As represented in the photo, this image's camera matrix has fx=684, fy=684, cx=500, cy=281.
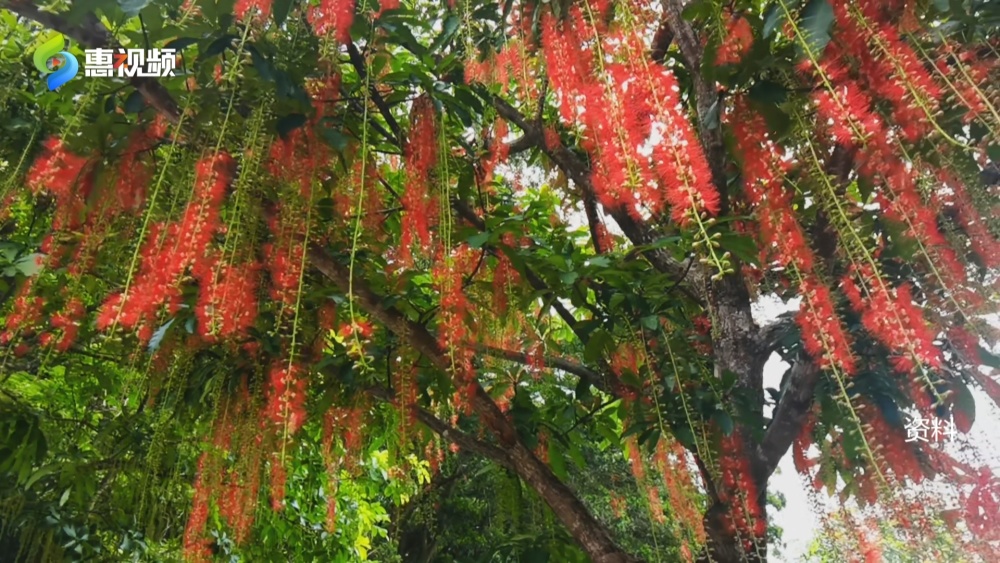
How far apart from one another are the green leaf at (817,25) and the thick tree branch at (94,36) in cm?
104

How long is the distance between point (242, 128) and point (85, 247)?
0.37 meters

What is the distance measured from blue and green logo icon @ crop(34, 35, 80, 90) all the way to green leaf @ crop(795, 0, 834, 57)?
139 centimetres

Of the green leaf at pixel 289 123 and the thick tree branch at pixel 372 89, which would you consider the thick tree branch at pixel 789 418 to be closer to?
the thick tree branch at pixel 372 89

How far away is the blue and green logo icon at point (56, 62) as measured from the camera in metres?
1.40

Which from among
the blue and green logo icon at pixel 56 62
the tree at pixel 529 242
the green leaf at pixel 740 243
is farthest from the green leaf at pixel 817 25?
the blue and green logo icon at pixel 56 62

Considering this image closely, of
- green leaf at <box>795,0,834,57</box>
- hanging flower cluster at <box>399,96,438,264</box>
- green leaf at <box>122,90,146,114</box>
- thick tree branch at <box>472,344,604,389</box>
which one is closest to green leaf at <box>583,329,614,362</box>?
thick tree branch at <box>472,344,604,389</box>

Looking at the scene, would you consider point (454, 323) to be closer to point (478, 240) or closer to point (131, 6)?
point (478, 240)

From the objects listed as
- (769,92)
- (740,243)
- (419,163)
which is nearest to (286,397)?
(419,163)

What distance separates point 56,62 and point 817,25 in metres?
1.47

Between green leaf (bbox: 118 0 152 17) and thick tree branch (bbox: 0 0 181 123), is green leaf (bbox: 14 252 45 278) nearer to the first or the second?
thick tree branch (bbox: 0 0 181 123)

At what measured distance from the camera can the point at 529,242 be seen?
5.55 feet

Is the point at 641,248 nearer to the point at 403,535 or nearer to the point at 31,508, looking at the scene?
the point at 31,508

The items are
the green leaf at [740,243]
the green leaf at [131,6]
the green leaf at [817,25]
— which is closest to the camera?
the green leaf at [817,25]

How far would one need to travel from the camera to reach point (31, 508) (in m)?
1.79
